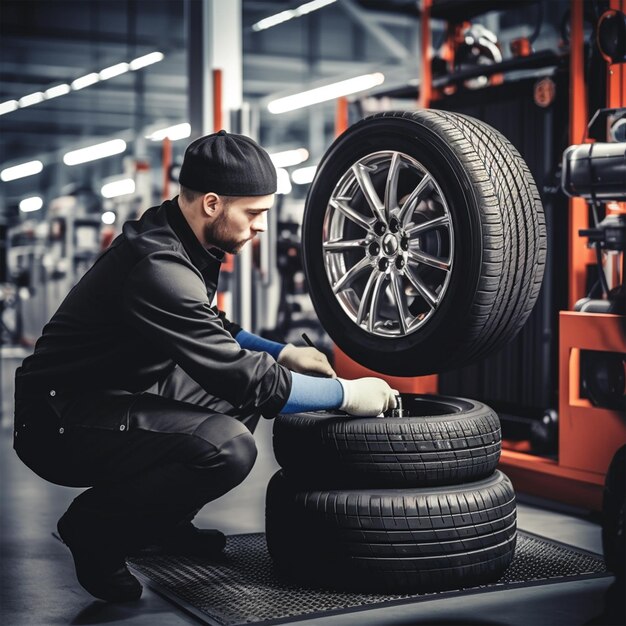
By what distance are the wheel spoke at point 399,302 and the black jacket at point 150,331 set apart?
1.76 ft

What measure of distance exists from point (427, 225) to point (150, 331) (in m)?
0.86

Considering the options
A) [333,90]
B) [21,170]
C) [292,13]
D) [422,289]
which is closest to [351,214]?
[422,289]

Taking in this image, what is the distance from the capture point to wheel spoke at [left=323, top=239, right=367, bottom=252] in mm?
2848

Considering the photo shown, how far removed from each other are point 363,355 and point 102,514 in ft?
2.87

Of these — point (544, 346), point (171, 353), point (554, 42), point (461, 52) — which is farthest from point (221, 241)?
point (554, 42)

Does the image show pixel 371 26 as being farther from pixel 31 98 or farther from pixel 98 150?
pixel 98 150

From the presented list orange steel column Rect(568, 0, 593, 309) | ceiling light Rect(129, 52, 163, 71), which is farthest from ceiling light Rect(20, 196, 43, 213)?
orange steel column Rect(568, 0, 593, 309)

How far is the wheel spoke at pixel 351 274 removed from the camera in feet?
9.30

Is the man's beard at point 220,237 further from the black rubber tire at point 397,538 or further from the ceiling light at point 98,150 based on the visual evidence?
the ceiling light at point 98,150

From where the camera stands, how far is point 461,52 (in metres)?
4.22

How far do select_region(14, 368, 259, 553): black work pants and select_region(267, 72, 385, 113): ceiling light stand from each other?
7.36 metres

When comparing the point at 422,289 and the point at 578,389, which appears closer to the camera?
the point at 422,289

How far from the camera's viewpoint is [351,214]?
285cm

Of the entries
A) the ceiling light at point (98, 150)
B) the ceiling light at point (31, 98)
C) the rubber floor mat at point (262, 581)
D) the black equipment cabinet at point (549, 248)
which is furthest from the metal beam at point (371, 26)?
the rubber floor mat at point (262, 581)
